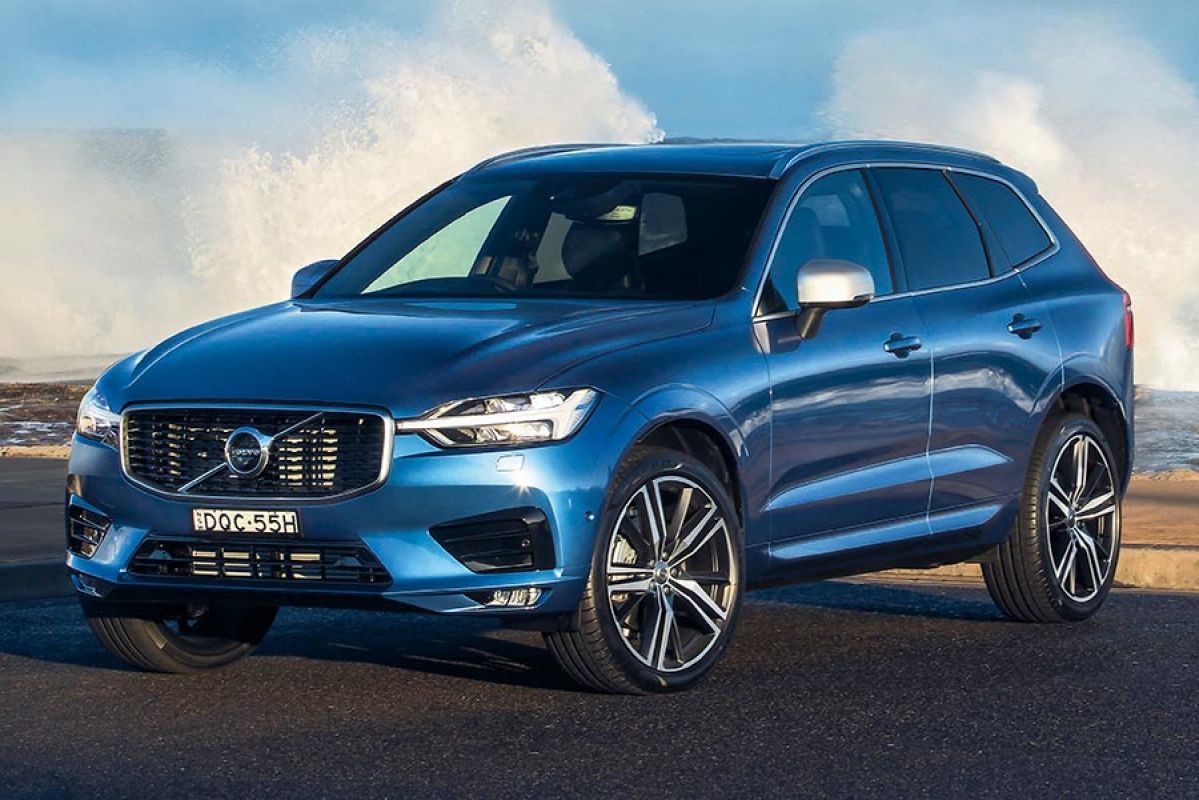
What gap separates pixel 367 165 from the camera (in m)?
50.0

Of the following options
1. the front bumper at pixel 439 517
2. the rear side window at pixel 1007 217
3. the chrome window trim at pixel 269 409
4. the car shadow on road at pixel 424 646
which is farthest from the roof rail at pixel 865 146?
the chrome window trim at pixel 269 409

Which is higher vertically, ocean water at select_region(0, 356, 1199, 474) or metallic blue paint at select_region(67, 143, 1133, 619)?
metallic blue paint at select_region(67, 143, 1133, 619)

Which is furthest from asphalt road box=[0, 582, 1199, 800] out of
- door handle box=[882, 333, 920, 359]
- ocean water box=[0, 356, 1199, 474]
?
ocean water box=[0, 356, 1199, 474]

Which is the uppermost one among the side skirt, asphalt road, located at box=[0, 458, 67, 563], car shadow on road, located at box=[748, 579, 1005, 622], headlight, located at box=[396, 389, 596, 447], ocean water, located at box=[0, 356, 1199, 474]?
headlight, located at box=[396, 389, 596, 447]

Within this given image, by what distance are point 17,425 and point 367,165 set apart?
25503 millimetres

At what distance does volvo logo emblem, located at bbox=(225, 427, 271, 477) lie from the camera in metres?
6.71

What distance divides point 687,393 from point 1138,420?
2089cm

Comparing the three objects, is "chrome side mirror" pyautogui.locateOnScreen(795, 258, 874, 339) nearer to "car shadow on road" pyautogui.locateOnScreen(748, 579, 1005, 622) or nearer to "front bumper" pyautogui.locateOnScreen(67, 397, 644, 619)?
"front bumper" pyautogui.locateOnScreen(67, 397, 644, 619)

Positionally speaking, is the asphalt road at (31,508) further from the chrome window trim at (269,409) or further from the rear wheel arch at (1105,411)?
the rear wheel arch at (1105,411)

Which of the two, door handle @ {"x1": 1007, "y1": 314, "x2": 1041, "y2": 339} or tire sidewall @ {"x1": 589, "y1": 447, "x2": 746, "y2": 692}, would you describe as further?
door handle @ {"x1": 1007, "y1": 314, "x2": 1041, "y2": 339}

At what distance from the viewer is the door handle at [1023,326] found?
8719 millimetres

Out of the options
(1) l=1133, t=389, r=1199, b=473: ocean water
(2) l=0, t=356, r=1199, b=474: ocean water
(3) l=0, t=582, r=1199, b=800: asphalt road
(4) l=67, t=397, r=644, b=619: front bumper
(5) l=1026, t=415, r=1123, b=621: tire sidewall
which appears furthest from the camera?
(2) l=0, t=356, r=1199, b=474: ocean water

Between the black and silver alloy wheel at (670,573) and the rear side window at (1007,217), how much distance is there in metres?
2.38

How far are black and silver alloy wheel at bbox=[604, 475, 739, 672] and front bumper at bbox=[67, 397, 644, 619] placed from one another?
0.22 m
